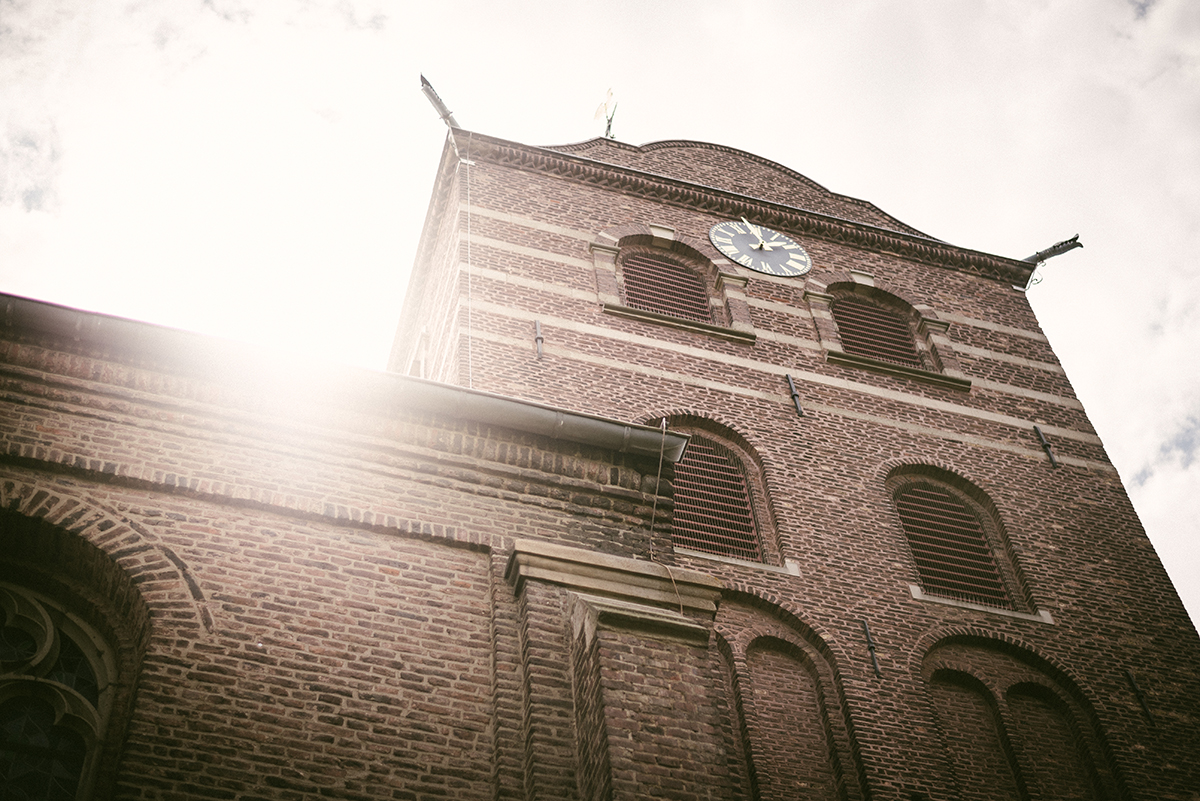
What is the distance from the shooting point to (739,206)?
57.2 feet

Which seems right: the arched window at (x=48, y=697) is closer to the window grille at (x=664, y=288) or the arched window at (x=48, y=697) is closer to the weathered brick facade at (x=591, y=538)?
the weathered brick facade at (x=591, y=538)

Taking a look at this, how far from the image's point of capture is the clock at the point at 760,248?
16.5m

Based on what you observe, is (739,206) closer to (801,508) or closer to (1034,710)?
(801,508)

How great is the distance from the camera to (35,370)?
24.3ft

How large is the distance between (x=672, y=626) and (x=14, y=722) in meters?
3.99

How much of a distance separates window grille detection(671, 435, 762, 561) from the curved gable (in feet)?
20.1

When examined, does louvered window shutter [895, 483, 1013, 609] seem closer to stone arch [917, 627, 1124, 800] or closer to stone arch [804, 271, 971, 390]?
stone arch [917, 627, 1124, 800]

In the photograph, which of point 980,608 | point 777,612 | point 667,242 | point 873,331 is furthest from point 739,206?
point 777,612

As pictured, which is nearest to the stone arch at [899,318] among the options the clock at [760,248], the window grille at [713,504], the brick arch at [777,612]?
the clock at [760,248]

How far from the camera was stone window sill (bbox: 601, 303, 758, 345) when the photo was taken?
14445mm

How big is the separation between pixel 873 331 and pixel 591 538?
9.56m

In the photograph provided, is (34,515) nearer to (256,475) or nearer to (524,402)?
(256,475)

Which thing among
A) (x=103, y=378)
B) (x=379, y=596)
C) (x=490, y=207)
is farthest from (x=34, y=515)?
(x=490, y=207)

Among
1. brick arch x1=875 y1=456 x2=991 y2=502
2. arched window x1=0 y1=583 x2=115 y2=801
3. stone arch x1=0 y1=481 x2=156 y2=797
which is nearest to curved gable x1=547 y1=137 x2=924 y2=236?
brick arch x1=875 y1=456 x2=991 y2=502
